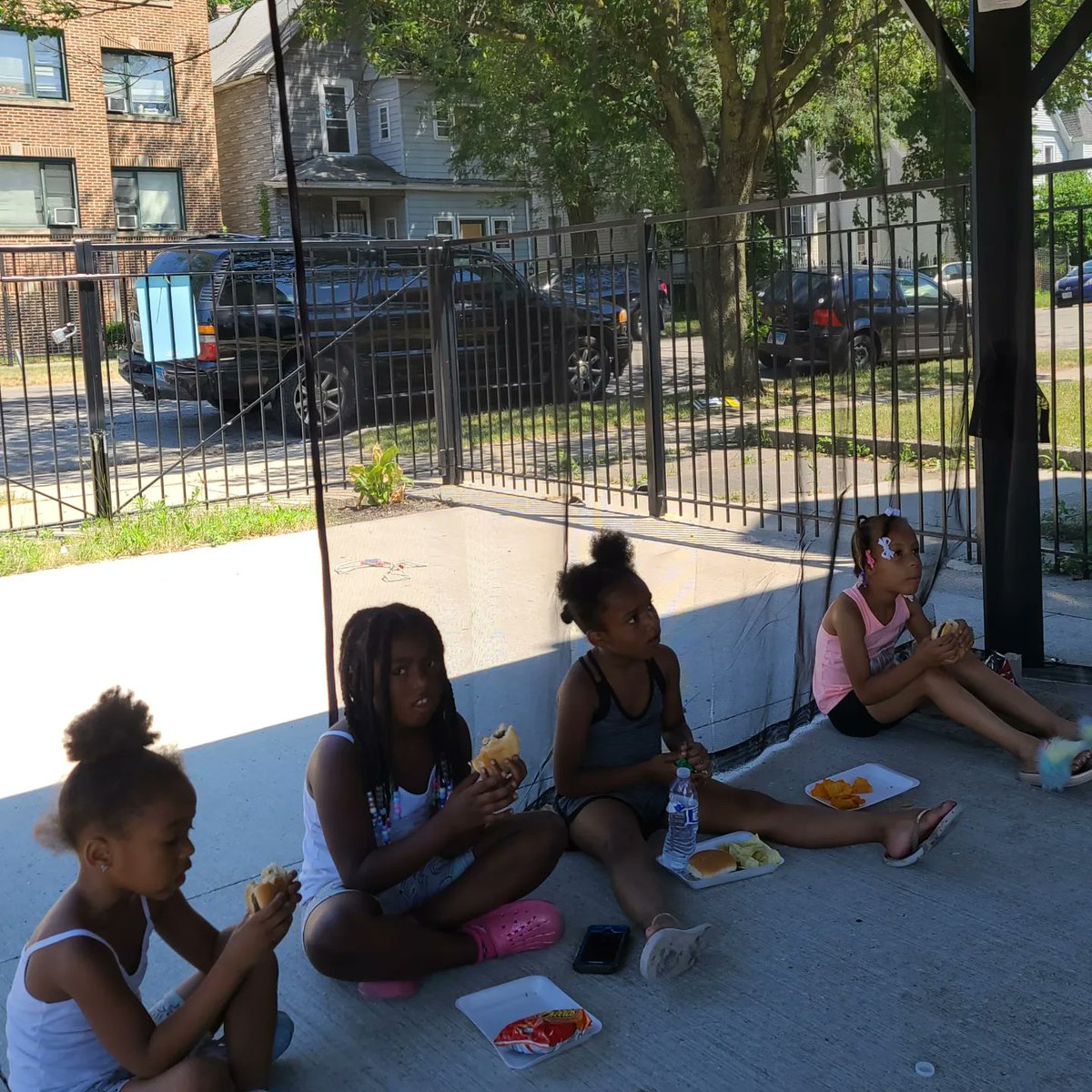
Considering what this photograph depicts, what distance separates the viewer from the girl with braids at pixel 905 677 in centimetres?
402

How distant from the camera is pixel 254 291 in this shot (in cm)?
904

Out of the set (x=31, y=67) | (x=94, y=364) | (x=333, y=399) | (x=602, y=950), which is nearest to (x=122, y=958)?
(x=602, y=950)

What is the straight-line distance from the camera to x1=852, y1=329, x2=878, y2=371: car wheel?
4992 mm

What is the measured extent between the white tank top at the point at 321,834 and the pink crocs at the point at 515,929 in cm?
29

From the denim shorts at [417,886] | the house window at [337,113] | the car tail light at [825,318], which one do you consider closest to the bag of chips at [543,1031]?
the denim shorts at [417,886]

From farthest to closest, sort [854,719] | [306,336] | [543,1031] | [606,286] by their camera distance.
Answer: [606,286] < [854,719] < [306,336] < [543,1031]

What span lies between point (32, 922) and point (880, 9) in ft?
12.3

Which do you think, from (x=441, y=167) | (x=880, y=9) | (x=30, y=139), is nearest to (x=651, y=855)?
(x=441, y=167)

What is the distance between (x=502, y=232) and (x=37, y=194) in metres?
25.9

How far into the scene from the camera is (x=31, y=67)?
26.2m

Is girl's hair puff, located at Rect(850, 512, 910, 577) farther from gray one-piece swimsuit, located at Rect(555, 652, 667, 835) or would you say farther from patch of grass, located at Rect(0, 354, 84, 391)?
patch of grass, located at Rect(0, 354, 84, 391)

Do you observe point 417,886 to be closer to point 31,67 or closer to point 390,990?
point 390,990

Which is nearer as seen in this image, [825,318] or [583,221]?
[583,221]

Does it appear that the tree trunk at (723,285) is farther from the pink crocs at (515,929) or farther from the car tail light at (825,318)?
the pink crocs at (515,929)
